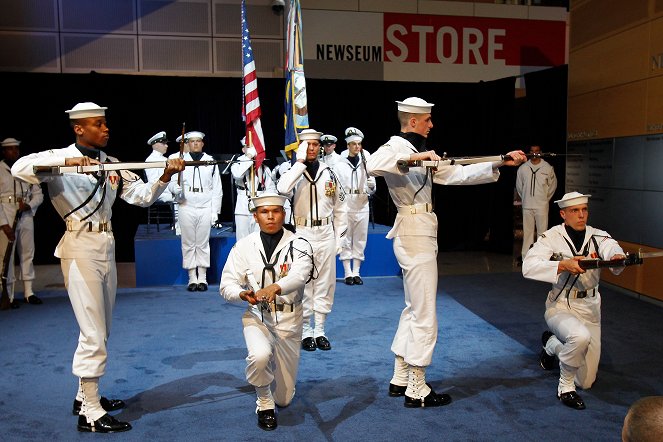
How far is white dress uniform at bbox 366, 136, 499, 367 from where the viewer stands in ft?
13.7

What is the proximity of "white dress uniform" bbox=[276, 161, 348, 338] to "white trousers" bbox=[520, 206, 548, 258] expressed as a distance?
4472 mm

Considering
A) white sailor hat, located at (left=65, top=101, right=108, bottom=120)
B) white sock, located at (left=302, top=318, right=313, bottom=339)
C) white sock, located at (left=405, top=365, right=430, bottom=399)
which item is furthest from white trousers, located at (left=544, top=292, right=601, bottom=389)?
white sailor hat, located at (left=65, top=101, right=108, bottom=120)

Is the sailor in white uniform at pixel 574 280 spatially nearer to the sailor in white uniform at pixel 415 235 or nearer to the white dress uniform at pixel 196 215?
the sailor in white uniform at pixel 415 235

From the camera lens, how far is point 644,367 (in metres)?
4.99

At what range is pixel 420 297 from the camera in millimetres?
4215

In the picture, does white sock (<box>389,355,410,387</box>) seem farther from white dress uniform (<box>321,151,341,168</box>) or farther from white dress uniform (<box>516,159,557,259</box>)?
white dress uniform (<box>516,159,557,259</box>)

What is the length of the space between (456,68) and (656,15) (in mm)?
5089

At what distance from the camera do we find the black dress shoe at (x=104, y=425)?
3.80m

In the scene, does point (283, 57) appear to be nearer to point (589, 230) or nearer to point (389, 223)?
point (389, 223)

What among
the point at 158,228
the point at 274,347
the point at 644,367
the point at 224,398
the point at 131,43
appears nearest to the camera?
the point at 274,347

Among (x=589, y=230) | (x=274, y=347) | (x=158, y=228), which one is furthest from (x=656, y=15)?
(x=158, y=228)

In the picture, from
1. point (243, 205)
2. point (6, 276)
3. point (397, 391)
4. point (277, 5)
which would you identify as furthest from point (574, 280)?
point (277, 5)

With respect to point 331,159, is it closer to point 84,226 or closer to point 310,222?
point 310,222

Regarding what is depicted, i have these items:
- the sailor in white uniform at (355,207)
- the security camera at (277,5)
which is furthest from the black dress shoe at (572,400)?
the security camera at (277,5)
